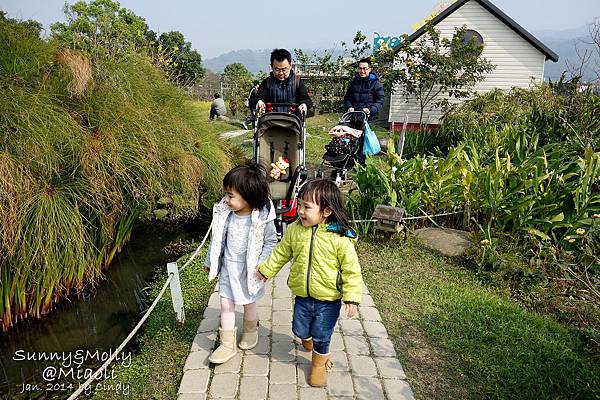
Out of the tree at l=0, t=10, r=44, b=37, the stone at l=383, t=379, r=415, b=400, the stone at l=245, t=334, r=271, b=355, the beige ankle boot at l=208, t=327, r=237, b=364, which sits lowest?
the stone at l=383, t=379, r=415, b=400

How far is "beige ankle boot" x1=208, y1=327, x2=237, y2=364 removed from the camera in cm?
288

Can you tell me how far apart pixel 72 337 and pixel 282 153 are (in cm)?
277

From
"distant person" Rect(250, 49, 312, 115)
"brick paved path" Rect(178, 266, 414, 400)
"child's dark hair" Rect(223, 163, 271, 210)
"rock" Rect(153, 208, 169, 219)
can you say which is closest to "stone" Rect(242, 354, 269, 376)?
"brick paved path" Rect(178, 266, 414, 400)

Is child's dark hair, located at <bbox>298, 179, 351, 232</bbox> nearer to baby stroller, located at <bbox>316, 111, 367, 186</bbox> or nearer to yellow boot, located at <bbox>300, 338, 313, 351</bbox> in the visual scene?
yellow boot, located at <bbox>300, 338, 313, 351</bbox>

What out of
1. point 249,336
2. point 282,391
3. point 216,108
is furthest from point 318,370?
point 216,108

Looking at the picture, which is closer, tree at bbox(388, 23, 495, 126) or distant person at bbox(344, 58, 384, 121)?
distant person at bbox(344, 58, 384, 121)

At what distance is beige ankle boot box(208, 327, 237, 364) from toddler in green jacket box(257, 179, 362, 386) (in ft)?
1.58

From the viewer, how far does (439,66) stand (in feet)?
45.6

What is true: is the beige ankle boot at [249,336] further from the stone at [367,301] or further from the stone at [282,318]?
the stone at [367,301]

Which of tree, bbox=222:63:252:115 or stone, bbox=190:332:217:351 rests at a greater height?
tree, bbox=222:63:252:115

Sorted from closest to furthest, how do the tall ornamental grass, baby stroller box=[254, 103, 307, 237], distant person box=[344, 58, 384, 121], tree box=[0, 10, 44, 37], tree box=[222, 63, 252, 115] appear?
the tall ornamental grass
tree box=[0, 10, 44, 37]
baby stroller box=[254, 103, 307, 237]
distant person box=[344, 58, 384, 121]
tree box=[222, 63, 252, 115]

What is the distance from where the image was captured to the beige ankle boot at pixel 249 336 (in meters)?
3.09

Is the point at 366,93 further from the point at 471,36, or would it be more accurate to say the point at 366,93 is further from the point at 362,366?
the point at 471,36

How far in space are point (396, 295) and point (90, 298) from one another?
290 cm
